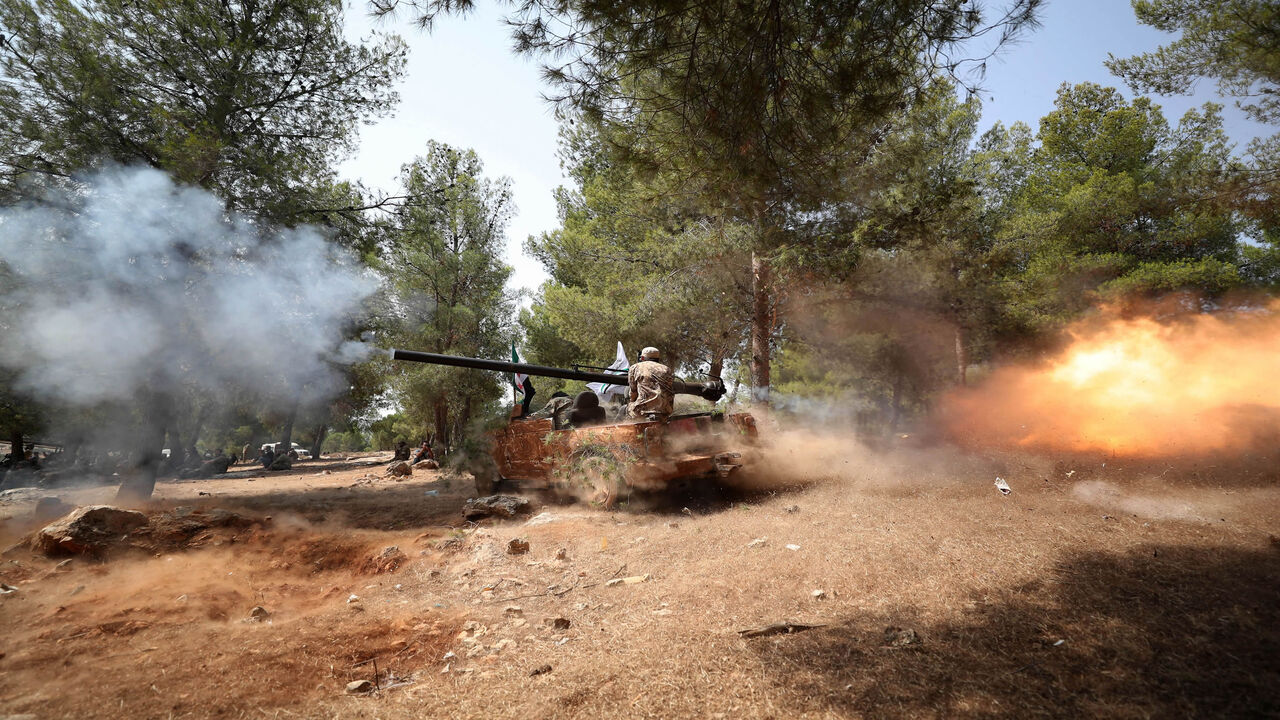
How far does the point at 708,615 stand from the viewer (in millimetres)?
3572

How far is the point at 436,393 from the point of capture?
62.2 ft

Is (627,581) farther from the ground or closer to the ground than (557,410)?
closer to the ground

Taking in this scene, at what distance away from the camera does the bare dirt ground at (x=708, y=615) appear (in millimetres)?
2445

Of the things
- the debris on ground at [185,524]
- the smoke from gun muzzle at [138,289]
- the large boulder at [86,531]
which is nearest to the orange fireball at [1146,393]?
the debris on ground at [185,524]

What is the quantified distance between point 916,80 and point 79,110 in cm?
1262

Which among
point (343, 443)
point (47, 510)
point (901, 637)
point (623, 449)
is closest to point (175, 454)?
point (47, 510)

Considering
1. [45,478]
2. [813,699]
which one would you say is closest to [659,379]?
[813,699]

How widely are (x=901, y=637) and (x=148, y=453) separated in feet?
40.9

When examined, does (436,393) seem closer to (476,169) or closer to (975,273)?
(476,169)

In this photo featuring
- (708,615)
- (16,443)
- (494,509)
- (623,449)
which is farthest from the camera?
(16,443)

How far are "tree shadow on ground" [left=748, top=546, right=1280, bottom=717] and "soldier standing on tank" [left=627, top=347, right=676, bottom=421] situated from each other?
176 inches

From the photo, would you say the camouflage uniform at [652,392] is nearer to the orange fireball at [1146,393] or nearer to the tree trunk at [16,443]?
the orange fireball at [1146,393]

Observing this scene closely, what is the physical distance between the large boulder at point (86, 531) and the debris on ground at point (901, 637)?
7.09 meters

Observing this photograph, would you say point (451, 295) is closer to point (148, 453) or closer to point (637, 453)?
point (148, 453)
